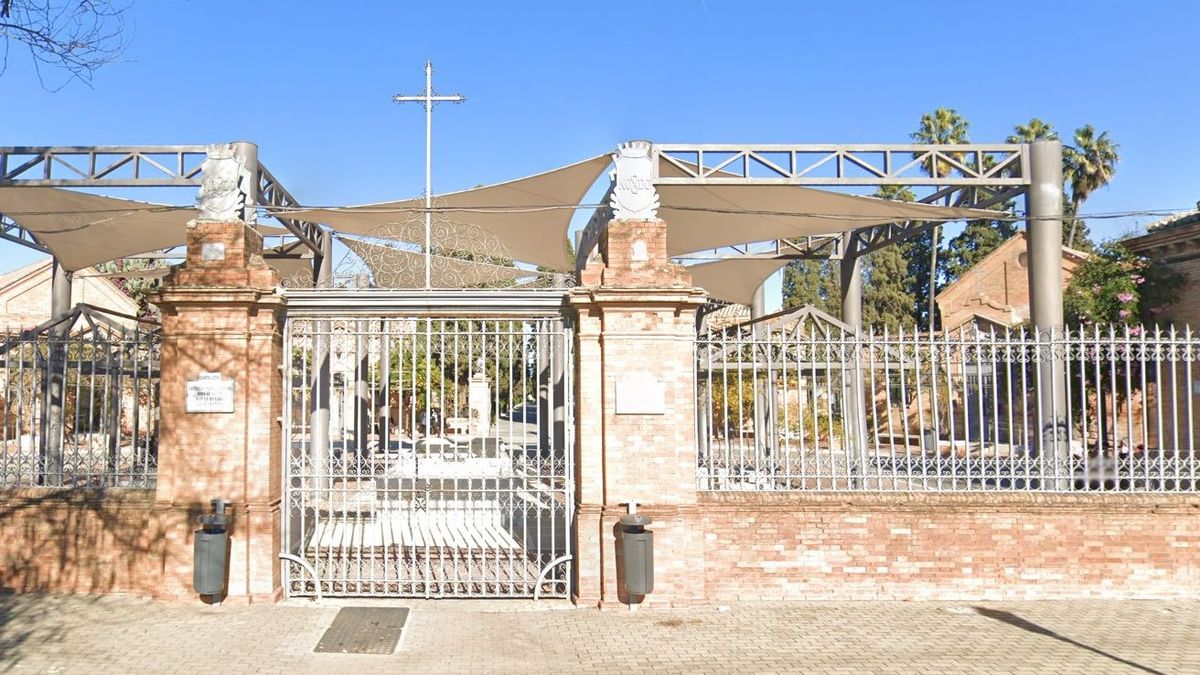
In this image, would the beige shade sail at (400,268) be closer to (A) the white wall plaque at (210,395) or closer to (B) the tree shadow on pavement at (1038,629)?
(A) the white wall plaque at (210,395)

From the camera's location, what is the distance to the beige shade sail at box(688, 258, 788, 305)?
18344 mm

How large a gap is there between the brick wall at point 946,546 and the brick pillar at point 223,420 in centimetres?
427

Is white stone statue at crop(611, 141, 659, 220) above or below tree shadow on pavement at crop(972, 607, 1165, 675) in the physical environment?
above

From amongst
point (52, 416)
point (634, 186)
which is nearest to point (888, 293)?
point (634, 186)

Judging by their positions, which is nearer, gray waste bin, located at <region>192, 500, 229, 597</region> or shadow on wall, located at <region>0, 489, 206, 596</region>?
gray waste bin, located at <region>192, 500, 229, 597</region>

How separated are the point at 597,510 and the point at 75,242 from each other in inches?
450

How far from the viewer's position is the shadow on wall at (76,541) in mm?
7848

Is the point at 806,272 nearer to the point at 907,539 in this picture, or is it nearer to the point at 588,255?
the point at 588,255

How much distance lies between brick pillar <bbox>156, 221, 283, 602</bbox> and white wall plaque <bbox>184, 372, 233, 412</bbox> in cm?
3

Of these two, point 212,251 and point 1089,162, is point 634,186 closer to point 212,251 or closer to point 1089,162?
point 212,251


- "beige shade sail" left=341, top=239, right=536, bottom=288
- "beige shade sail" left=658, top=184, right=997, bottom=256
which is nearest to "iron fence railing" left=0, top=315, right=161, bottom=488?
"beige shade sail" left=341, top=239, right=536, bottom=288

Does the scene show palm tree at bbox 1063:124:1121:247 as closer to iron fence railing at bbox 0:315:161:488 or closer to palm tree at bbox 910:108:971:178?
palm tree at bbox 910:108:971:178

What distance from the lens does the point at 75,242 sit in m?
13.9

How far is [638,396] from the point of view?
7590mm
